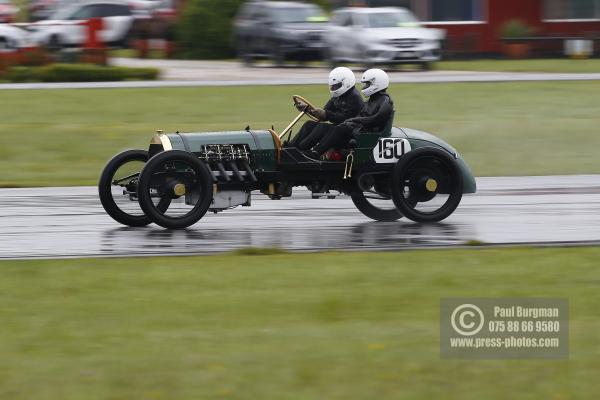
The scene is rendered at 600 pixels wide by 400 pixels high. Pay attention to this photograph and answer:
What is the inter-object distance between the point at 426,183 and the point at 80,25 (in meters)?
27.3

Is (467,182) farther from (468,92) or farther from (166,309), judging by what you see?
(468,92)

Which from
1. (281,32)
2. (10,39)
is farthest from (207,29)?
(10,39)

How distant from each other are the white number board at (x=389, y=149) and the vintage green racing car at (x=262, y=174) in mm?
10

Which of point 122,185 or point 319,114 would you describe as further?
point 319,114

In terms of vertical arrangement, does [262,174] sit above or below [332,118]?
below

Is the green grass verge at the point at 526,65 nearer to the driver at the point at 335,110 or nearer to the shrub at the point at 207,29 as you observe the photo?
the shrub at the point at 207,29

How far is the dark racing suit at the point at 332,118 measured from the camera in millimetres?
13031

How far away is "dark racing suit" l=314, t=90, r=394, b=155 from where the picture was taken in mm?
12945

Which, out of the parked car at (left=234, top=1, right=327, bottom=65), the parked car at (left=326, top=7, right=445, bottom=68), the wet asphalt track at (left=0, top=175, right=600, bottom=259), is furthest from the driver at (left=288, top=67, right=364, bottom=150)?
the parked car at (left=234, top=1, right=327, bottom=65)

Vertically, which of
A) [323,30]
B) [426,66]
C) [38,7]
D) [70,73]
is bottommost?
[426,66]

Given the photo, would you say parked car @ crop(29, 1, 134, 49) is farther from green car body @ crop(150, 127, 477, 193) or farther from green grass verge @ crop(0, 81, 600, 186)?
green car body @ crop(150, 127, 477, 193)

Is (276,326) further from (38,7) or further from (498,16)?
(38,7)

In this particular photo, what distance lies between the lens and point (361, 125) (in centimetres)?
1299

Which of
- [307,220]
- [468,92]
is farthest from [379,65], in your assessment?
[307,220]
